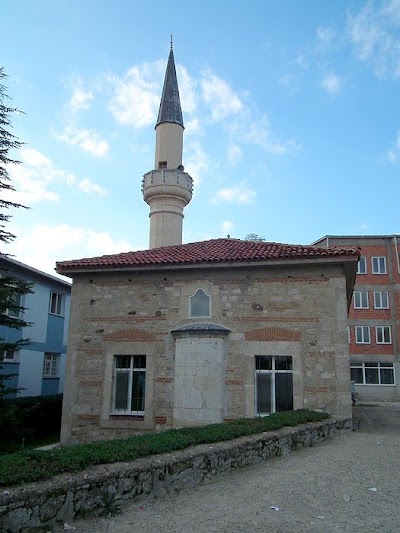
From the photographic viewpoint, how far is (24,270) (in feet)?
61.2

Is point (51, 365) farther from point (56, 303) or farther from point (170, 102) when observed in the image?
point (170, 102)

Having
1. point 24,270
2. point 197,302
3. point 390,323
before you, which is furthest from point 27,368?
point 390,323

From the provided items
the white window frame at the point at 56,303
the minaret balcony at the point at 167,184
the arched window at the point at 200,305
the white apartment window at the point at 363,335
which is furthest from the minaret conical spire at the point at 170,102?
the white apartment window at the point at 363,335

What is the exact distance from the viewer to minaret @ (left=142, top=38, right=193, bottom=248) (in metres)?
22.7

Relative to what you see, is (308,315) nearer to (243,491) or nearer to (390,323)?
(243,491)

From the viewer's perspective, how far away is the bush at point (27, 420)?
11203 millimetres

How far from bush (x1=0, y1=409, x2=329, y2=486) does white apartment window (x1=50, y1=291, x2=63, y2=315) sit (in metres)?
15.1

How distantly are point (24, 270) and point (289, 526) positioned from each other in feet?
53.0

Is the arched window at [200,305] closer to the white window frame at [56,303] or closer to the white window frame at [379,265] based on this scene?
the white window frame at [56,303]

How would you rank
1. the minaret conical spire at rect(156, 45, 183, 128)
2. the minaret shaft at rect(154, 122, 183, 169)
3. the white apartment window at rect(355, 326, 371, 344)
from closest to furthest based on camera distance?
the minaret shaft at rect(154, 122, 183, 169) < the minaret conical spire at rect(156, 45, 183, 128) < the white apartment window at rect(355, 326, 371, 344)

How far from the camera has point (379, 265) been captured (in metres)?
35.3

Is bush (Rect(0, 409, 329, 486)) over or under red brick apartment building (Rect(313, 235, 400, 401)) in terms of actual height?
under

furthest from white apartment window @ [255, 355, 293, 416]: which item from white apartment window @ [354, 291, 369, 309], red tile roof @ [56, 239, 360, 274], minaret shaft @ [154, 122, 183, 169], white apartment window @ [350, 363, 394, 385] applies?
white apartment window @ [354, 291, 369, 309]

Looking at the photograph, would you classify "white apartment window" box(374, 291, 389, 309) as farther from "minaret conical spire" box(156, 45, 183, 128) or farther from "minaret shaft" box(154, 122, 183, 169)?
"minaret conical spire" box(156, 45, 183, 128)
